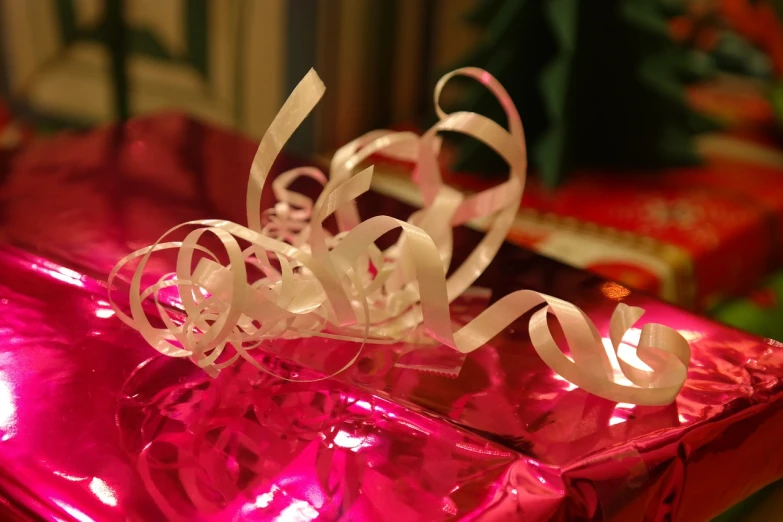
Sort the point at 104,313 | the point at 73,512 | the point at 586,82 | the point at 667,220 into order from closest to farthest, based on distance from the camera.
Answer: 1. the point at 73,512
2. the point at 104,313
3. the point at 667,220
4. the point at 586,82

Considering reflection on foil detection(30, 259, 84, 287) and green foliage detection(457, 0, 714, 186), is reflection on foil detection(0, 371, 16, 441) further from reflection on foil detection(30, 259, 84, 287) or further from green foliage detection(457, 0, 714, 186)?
green foliage detection(457, 0, 714, 186)

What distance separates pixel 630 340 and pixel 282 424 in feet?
0.64

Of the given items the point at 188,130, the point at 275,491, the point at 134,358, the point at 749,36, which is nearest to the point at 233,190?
the point at 188,130

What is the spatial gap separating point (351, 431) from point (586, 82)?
26.6 inches

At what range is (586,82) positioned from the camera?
0.97 metres

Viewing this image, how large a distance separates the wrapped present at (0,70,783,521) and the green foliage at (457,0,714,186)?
0.43 m

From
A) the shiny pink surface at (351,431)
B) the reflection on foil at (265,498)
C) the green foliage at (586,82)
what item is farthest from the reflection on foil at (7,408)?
the green foliage at (586,82)

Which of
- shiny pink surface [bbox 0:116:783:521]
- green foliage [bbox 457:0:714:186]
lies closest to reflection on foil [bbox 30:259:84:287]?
→ shiny pink surface [bbox 0:116:783:521]

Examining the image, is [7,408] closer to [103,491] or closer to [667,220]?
[103,491]

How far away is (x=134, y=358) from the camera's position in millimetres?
435

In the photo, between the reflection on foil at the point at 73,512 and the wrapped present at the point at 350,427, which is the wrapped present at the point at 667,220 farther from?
the reflection on foil at the point at 73,512

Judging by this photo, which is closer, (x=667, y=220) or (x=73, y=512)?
→ (x=73, y=512)

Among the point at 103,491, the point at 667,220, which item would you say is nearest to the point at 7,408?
the point at 103,491

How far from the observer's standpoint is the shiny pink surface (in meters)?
0.35
